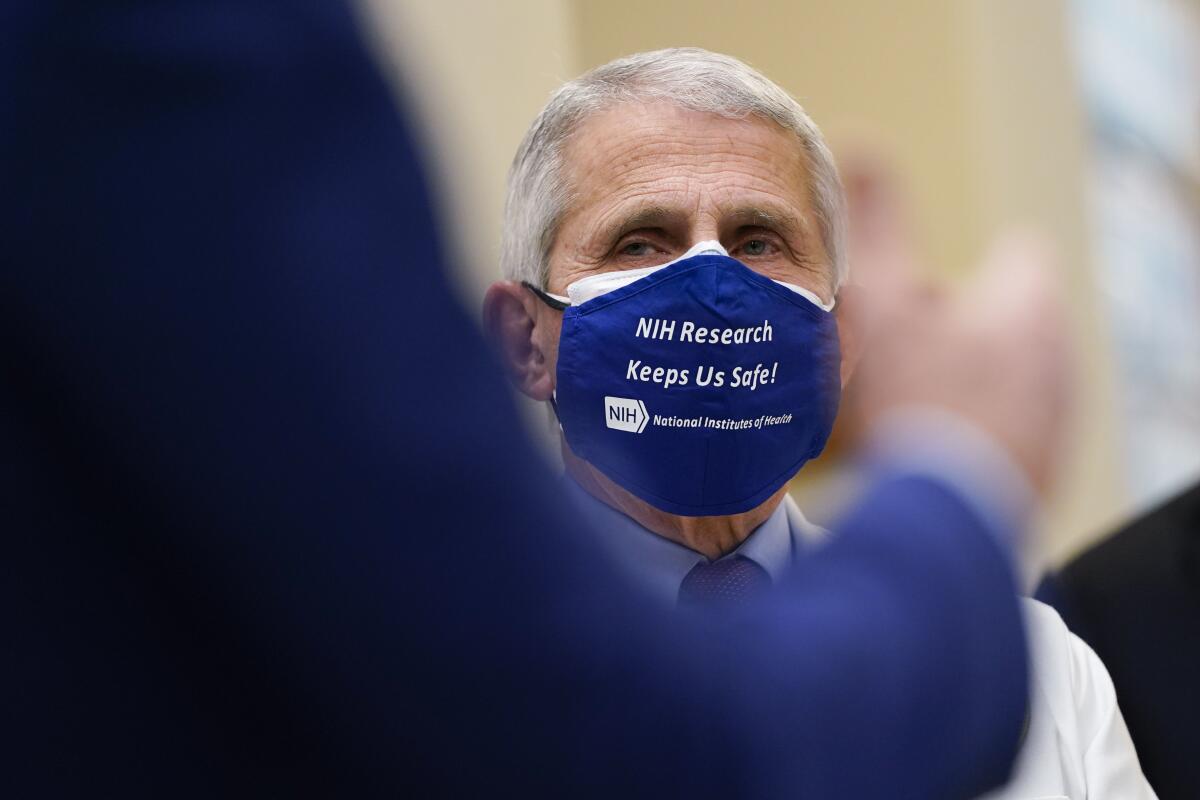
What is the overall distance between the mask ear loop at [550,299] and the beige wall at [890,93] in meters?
0.08

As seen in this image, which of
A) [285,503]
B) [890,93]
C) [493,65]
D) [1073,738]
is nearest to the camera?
[285,503]

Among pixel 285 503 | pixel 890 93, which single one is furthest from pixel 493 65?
pixel 285 503

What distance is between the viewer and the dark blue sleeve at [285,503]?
2.16ft

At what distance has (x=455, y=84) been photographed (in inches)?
103

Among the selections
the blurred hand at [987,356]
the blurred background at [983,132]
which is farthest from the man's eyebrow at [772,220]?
the blurred hand at [987,356]

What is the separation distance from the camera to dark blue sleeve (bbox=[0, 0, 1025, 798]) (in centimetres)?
66

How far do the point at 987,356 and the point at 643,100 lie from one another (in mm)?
988

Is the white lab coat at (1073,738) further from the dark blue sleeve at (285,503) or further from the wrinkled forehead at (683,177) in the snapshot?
the dark blue sleeve at (285,503)

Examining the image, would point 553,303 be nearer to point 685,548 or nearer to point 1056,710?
point 685,548

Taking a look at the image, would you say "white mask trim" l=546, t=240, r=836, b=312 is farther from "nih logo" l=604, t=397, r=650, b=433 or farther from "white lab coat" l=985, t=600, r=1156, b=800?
"white lab coat" l=985, t=600, r=1156, b=800

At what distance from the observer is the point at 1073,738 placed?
1629 mm

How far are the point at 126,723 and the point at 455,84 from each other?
200 cm

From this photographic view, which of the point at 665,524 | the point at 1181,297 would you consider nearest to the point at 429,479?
the point at 665,524

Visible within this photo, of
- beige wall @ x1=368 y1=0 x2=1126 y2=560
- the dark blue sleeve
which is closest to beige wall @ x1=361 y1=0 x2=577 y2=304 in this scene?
beige wall @ x1=368 y1=0 x2=1126 y2=560
